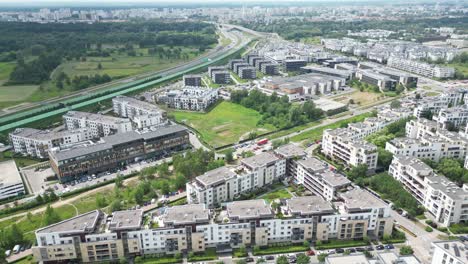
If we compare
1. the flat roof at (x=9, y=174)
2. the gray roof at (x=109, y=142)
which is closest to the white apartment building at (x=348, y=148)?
the gray roof at (x=109, y=142)

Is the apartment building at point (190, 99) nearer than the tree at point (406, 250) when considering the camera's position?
No

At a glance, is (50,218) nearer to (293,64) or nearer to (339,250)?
(339,250)

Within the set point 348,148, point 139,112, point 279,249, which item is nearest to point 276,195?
point 279,249

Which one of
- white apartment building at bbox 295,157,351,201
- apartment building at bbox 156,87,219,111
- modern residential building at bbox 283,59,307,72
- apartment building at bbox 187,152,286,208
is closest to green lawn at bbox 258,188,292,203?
apartment building at bbox 187,152,286,208

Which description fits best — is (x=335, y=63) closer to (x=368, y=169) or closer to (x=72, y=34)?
(x=368, y=169)

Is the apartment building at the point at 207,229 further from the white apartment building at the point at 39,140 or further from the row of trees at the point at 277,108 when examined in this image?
the row of trees at the point at 277,108
